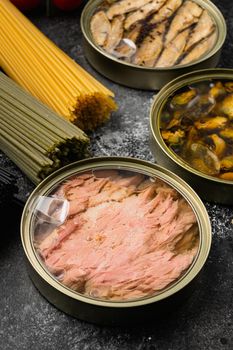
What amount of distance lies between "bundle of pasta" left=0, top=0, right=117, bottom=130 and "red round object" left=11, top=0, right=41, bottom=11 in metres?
0.35

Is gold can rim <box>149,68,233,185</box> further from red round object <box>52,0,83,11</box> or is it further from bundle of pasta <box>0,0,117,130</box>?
red round object <box>52,0,83,11</box>

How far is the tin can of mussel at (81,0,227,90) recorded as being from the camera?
2.86m

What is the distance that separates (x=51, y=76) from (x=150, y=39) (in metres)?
0.59

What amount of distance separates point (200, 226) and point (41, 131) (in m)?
0.73

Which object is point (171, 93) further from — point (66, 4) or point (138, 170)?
point (66, 4)

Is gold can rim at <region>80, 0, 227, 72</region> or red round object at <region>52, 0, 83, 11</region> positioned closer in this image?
gold can rim at <region>80, 0, 227, 72</region>

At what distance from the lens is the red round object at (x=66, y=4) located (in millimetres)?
3324

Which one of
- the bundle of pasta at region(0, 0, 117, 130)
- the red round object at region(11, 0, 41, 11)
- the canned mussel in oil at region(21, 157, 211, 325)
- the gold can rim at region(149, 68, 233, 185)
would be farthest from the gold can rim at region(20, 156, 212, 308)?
the red round object at region(11, 0, 41, 11)

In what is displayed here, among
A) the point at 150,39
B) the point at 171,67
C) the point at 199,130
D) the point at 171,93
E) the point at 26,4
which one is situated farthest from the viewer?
the point at 26,4

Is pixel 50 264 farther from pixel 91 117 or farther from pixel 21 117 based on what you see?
pixel 91 117

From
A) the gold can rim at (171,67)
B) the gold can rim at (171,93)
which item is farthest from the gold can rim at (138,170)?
the gold can rim at (171,67)

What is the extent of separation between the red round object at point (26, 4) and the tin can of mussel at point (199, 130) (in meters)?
1.06

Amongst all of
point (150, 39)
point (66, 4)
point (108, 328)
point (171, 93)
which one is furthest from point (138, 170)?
point (66, 4)

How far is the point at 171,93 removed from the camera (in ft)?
8.84
